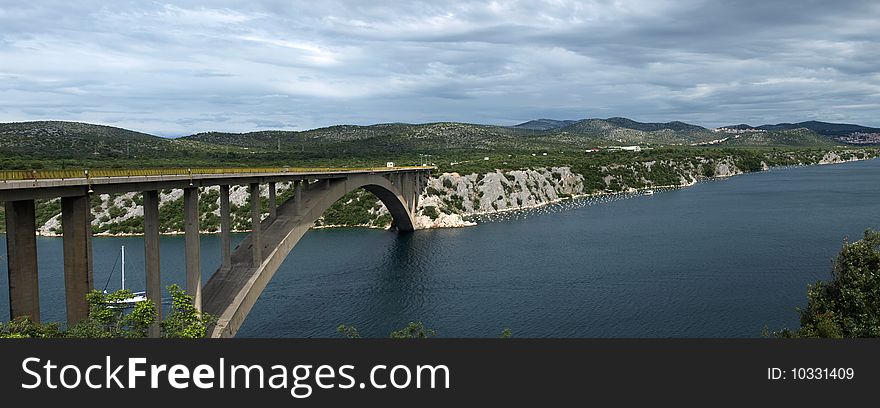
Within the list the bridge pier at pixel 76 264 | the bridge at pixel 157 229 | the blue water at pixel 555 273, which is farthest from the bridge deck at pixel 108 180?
the blue water at pixel 555 273


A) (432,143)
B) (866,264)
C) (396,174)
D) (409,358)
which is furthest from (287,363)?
(432,143)

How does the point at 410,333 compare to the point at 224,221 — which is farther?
the point at 224,221

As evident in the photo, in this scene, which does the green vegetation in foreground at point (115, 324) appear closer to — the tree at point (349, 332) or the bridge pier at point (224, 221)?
the tree at point (349, 332)

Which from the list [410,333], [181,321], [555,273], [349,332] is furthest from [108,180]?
[555,273]

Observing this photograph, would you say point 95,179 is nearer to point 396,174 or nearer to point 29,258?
point 29,258

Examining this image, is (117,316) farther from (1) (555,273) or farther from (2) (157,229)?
Answer: (1) (555,273)

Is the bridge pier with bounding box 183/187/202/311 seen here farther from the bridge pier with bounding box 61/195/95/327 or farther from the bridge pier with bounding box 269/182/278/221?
the bridge pier with bounding box 269/182/278/221
